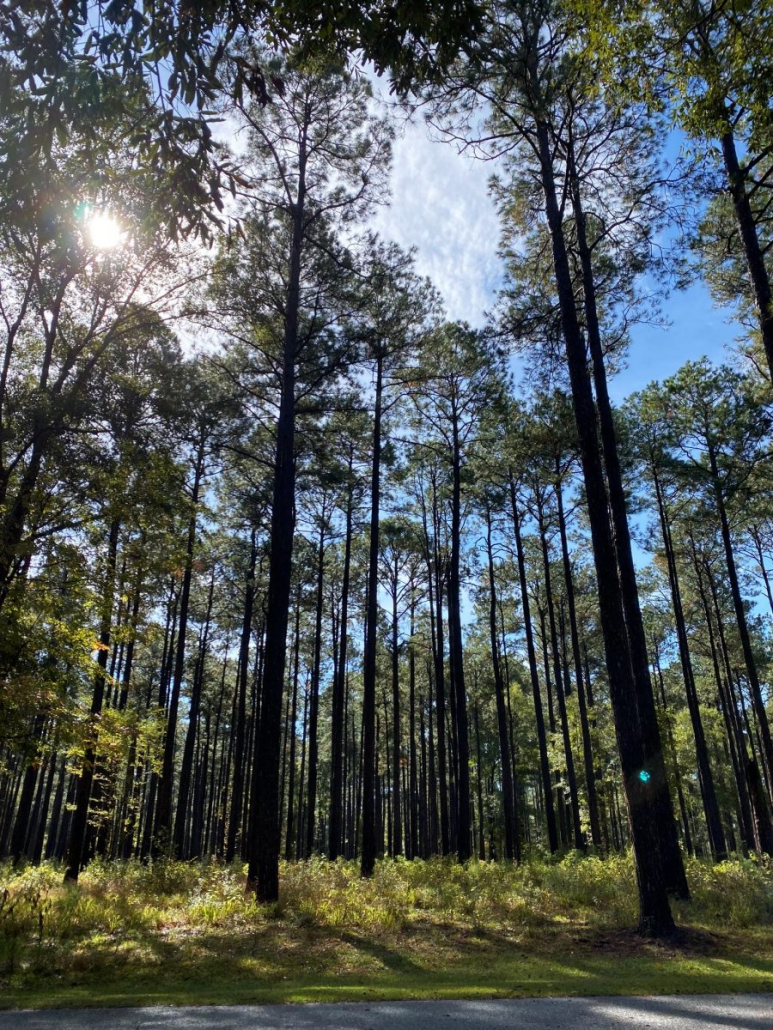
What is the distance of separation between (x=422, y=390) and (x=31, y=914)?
50.5ft

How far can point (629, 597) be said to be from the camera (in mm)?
11602

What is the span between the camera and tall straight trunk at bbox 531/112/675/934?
8242 mm

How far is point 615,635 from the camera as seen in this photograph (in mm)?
9250

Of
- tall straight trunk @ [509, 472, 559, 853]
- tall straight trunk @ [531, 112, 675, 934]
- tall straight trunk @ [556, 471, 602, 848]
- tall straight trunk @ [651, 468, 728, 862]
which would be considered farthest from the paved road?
tall straight trunk @ [651, 468, 728, 862]

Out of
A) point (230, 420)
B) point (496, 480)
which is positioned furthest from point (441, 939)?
point (496, 480)

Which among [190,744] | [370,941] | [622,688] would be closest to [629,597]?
[622,688]

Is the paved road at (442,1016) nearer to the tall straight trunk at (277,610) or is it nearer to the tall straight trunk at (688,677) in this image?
the tall straight trunk at (277,610)

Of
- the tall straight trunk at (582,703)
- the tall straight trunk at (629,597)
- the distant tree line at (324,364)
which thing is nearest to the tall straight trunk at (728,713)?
the distant tree line at (324,364)

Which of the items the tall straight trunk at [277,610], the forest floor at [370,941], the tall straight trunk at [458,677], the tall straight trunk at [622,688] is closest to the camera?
the forest floor at [370,941]

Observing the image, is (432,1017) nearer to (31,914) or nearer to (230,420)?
(31,914)

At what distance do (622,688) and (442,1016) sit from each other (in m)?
5.45

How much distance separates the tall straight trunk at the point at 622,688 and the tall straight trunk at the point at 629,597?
2.2 inches

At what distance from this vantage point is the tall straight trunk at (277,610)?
1014 centimetres

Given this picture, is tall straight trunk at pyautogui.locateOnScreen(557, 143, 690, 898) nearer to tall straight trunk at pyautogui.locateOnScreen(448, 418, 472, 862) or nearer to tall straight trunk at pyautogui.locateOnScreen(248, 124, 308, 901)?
tall straight trunk at pyautogui.locateOnScreen(248, 124, 308, 901)
